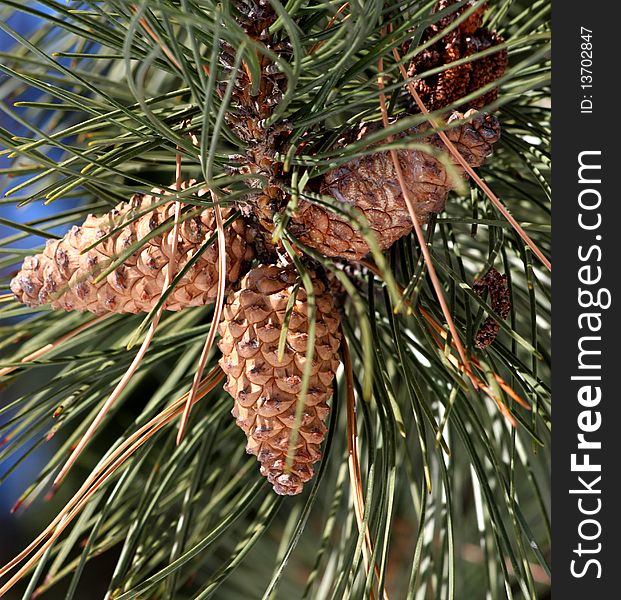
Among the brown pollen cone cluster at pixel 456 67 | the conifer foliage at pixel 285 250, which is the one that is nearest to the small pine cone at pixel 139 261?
the conifer foliage at pixel 285 250

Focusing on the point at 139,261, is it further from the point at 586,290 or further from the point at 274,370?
the point at 586,290

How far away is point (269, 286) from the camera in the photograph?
1.13 feet

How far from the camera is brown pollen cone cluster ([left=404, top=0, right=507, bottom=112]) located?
13.9 inches

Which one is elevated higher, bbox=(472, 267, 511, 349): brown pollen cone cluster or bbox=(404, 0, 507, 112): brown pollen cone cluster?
bbox=(404, 0, 507, 112): brown pollen cone cluster

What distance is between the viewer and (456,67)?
354mm

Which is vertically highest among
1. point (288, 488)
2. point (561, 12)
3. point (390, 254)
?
point (561, 12)

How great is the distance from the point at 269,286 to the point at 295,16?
12cm

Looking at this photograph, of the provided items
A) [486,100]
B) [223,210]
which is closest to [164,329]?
[223,210]

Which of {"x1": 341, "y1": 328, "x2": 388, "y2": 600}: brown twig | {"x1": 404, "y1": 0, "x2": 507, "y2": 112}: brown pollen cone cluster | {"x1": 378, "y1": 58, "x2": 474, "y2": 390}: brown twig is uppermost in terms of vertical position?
{"x1": 404, "y1": 0, "x2": 507, "y2": 112}: brown pollen cone cluster

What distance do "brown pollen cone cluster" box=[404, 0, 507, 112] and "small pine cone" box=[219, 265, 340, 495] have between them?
111 mm

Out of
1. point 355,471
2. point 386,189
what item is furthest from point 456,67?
point 355,471

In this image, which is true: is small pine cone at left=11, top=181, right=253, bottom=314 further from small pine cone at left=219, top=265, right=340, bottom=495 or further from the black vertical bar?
the black vertical bar

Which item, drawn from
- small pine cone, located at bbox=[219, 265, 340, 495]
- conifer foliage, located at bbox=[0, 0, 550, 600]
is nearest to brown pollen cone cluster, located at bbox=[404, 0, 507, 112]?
conifer foliage, located at bbox=[0, 0, 550, 600]

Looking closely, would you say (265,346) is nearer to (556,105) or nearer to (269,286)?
(269,286)
